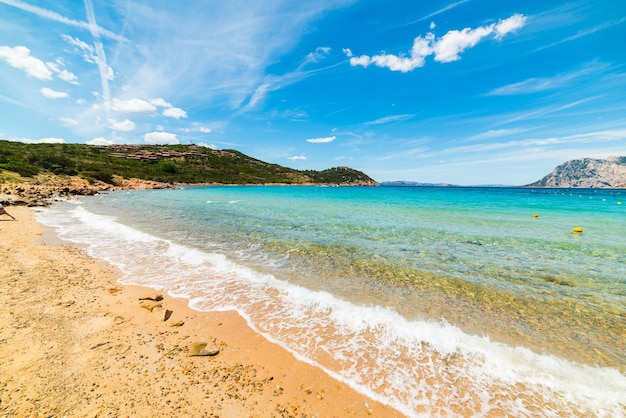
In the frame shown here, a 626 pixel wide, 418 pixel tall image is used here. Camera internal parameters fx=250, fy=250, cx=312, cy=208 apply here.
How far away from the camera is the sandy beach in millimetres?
3844

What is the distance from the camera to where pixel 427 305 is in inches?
290

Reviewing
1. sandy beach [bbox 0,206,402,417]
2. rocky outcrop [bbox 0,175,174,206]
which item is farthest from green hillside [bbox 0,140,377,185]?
sandy beach [bbox 0,206,402,417]

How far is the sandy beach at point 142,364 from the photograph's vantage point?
384cm

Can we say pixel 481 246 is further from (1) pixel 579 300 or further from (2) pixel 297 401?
(2) pixel 297 401

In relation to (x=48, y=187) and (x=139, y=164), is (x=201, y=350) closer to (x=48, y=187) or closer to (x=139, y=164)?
(x=48, y=187)

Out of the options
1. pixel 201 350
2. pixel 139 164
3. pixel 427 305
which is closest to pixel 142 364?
pixel 201 350

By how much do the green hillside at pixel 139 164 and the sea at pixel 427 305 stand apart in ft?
183

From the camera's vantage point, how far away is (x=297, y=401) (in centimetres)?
409

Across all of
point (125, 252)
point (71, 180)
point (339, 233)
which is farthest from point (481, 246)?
point (71, 180)

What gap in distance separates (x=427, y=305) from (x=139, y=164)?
429 ft

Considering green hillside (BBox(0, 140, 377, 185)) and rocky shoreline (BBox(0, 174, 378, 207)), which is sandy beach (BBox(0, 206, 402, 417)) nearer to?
rocky shoreline (BBox(0, 174, 378, 207))

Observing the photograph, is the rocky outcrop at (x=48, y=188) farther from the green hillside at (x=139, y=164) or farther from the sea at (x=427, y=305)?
the sea at (x=427, y=305)

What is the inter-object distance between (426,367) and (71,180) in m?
69.5

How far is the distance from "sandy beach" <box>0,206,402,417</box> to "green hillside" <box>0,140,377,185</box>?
57007 mm
